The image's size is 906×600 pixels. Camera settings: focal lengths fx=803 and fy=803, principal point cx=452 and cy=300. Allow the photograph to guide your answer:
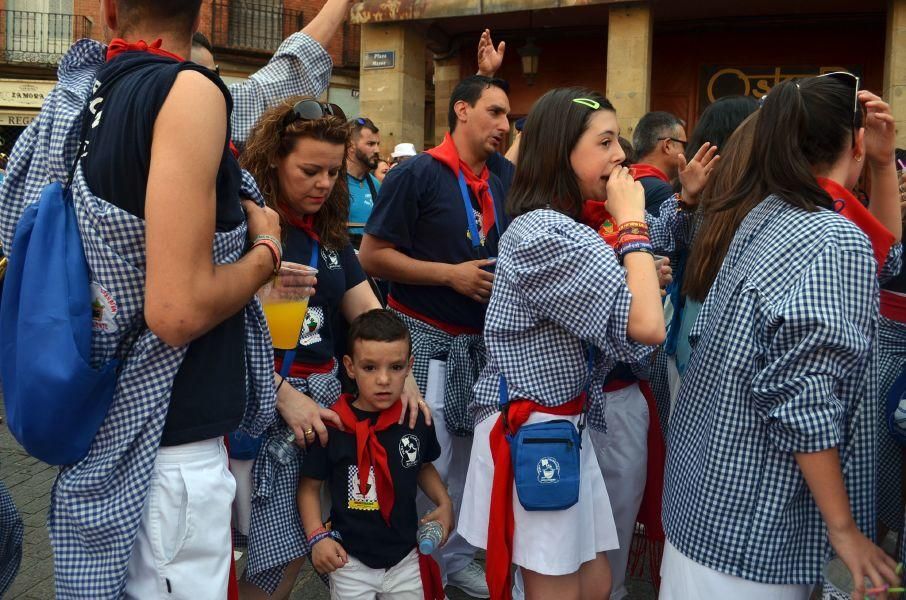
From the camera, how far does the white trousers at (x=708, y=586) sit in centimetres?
199

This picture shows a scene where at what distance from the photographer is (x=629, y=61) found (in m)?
11.0

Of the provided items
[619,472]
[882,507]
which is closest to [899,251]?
[882,507]

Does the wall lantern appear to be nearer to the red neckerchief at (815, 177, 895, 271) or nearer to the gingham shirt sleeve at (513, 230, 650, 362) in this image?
the red neckerchief at (815, 177, 895, 271)

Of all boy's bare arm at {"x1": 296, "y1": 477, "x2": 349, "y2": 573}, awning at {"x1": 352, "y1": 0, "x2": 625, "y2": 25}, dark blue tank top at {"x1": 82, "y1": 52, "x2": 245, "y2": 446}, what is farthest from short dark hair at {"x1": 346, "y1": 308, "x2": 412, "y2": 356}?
awning at {"x1": 352, "y1": 0, "x2": 625, "y2": 25}

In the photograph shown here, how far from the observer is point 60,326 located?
162 cm

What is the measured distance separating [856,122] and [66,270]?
6.54 ft

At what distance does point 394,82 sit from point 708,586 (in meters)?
11.1

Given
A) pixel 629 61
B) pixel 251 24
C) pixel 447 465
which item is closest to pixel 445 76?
pixel 629 61

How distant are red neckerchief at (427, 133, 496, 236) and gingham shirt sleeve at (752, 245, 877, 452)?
2019 mm

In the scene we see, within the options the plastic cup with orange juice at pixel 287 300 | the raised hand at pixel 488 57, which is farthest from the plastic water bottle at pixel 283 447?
the raised hand at pixel 488 57

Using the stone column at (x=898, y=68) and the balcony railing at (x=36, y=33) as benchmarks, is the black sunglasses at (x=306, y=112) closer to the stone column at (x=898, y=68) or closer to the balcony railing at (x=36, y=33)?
the stone column at (x=898, y=68)

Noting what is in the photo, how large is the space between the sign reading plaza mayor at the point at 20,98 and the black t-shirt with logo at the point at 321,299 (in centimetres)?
2050

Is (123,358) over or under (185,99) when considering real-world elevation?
under

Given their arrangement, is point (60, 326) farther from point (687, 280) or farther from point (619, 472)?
point (619, 472)
